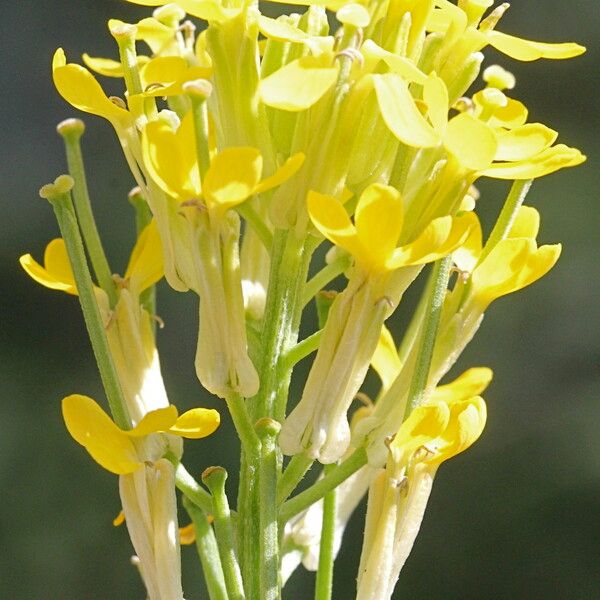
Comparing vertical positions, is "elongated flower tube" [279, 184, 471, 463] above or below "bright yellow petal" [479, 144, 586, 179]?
below

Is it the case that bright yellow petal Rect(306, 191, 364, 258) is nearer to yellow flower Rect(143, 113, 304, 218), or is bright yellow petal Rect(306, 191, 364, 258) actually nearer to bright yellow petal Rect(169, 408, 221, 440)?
yellow flower Rect(143, 113, 304, 218)

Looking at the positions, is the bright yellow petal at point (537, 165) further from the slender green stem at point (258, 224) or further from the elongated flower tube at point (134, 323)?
the elongated flower tube at point (134, 323)

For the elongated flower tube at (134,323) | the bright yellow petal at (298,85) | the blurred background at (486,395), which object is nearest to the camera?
the bright yellow petal at (298,85)

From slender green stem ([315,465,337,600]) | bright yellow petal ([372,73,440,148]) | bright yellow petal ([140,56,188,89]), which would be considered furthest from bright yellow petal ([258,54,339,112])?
slender green stem ([315,465,337,600])

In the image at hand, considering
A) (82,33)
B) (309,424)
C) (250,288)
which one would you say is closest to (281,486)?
(309,424)

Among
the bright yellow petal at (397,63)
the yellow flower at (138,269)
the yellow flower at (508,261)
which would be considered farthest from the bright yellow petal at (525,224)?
the yellow flower at (138,269)

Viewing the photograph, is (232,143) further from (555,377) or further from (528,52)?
(555,377)

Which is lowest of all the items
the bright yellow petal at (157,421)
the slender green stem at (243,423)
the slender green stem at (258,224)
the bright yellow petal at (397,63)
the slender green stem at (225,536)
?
the slender green stem at (225,536)

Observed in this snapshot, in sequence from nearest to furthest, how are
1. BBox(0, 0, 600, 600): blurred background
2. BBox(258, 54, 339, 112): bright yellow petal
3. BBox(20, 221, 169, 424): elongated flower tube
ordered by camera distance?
BBox(258, 54, 339, 112): bright yellow petal < BBox(20, 221, 169, 424): elongated flower tube < BBox(0, 0, 600, 600): blurred background

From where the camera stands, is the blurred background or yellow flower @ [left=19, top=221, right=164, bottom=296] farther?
the blurred background
